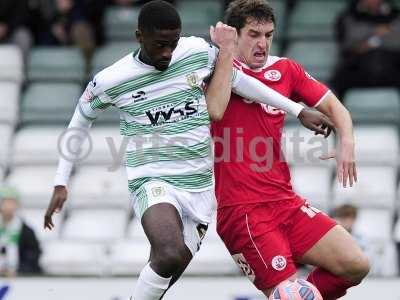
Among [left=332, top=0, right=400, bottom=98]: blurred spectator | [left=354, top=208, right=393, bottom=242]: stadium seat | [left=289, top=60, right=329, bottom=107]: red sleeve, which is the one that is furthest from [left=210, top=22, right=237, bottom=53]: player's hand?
[left=332, top=0, right=400, bottom=98]: blurred spectator

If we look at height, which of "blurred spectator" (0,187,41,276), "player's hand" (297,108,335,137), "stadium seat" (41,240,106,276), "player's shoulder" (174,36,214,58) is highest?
"player's shoulder" (174,36,214,58)

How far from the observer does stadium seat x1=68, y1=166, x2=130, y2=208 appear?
38.9ft

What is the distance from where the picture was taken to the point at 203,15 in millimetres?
13164

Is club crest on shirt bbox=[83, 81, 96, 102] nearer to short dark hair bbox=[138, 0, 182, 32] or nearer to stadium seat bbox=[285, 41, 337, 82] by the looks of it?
short dark hair bbox=[138, 0, 182, 32]

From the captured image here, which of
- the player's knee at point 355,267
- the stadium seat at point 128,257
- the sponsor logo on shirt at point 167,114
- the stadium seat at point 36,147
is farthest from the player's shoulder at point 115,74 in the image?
the stadium seat at point 36,147

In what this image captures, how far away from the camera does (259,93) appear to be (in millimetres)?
7398

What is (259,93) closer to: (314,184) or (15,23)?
(314,184)

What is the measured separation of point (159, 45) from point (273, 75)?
850 millimetres

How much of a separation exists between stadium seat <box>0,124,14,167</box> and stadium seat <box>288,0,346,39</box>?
301 cm

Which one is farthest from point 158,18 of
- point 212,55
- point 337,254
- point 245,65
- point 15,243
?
point 15,243

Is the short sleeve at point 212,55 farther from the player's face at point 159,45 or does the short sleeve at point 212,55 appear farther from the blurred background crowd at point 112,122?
the blurred background crowd at point 112,122

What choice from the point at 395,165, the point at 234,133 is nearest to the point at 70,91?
the point at 395,165

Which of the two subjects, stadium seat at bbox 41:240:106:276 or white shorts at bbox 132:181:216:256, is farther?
stadium seat at bbox 41:240:106:276

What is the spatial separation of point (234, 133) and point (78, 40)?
5.87 metres
